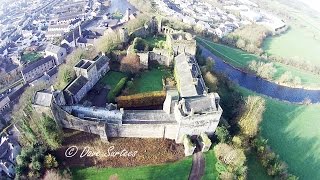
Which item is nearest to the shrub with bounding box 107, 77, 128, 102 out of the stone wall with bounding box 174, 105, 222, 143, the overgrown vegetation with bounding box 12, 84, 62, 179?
the overgrown vegetation with bounding box 12, 84, 62, 179

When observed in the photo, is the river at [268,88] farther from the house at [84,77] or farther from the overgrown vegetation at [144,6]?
the overgrown vegetation at [144,6]

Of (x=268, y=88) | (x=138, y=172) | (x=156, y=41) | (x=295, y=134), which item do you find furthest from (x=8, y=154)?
(x=268, y=88)

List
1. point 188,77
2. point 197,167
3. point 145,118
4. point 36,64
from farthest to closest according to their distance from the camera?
point 36,64 → point 188,77 → point 145,118 → point 197,167

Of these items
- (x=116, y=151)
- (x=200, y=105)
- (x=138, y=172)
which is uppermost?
(x=200, y=105)

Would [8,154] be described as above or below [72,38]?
below

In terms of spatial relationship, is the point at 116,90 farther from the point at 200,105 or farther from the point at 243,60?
the point at 243,60

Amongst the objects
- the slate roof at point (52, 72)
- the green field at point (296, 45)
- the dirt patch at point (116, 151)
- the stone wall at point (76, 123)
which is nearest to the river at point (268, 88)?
the green field at point (296, 45)

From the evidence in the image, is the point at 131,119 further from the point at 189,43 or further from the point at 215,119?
the point at 189,43

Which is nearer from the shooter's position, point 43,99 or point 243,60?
point 43,99
